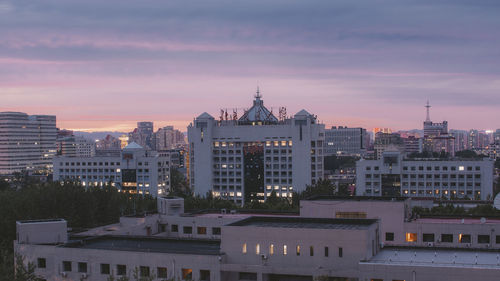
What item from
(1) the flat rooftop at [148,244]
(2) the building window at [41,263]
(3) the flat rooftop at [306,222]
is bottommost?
(2) the building window at [41,263]

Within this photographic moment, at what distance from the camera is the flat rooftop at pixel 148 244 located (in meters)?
38.3

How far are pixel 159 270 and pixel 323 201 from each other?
19.3m

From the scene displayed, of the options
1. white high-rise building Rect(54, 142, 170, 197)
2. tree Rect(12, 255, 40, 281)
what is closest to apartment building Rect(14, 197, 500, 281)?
tree Rect(12, 255, 40, 281)

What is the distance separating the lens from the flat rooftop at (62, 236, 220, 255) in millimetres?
38338

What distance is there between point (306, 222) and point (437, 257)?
982 centimetres

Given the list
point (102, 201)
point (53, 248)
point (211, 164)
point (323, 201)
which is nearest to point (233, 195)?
point (211, 164)

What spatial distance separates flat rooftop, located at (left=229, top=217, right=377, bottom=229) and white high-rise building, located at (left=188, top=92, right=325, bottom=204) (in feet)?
299

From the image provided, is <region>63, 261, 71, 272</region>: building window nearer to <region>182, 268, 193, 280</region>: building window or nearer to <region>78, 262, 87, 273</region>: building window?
<region>78, 262, 87, 273</region>: building window

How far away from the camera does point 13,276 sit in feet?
117

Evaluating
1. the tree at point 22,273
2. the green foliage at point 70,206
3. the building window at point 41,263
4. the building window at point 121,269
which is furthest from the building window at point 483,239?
the green foliage at point 70,206

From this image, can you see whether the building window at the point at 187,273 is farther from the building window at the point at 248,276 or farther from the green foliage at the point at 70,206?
the green foliage at the point at 70,206

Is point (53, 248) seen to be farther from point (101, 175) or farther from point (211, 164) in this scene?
point (101, 175)

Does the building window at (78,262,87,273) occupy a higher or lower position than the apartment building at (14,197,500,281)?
lower

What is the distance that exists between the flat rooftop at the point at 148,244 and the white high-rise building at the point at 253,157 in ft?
299
